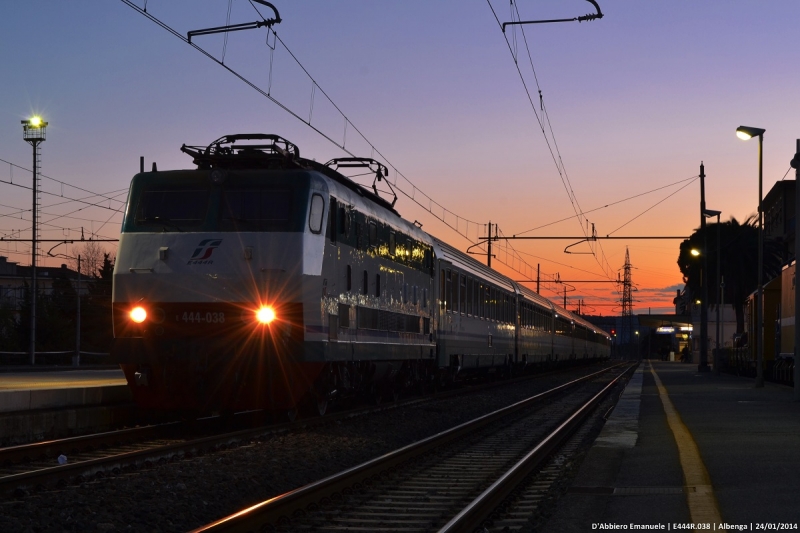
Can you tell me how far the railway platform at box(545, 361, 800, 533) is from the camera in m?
7.87

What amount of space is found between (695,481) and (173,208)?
847 cm

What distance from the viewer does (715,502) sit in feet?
27.8

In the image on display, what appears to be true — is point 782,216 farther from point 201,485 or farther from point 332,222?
point 201,485

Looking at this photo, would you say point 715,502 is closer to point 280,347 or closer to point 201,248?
point 280,347

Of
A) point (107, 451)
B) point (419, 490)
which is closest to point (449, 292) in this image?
point (107, 451)

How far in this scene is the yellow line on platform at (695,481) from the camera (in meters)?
7.87

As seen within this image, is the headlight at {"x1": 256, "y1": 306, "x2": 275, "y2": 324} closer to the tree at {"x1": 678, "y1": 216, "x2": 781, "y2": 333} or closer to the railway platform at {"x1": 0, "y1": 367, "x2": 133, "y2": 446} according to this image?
the railway platform at {"x1": 0, "y1": 367, "x2": 133, "y2": 446}

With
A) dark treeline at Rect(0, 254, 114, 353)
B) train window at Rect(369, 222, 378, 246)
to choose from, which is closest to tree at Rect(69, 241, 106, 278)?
dark treeline at Rect(0, 254, 114, 353)

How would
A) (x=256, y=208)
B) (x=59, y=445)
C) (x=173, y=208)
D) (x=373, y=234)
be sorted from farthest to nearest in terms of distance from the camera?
(x=373, y=234) → (x=173, y=208) → (x=256, y=208) → (x=59, y=445)

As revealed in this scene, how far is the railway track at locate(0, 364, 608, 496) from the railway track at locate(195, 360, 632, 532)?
2445mm

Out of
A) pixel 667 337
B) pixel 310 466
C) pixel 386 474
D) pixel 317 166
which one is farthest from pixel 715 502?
pixel 667 337

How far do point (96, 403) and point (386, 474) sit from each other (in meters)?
6.84

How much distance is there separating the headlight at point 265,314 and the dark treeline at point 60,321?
35.2 metres

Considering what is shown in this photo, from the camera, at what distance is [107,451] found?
41.0ft
